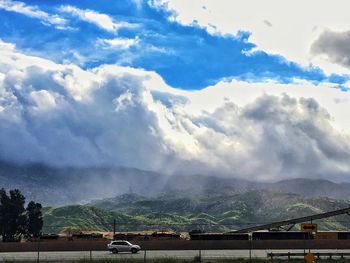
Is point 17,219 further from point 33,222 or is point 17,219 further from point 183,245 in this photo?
point 183,245

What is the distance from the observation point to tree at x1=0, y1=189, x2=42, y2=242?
14725 cm

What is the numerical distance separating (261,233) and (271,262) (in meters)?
69.0

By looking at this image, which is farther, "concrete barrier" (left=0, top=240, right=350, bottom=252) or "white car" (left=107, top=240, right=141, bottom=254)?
"concrete barrier" (left=0, top=240, right=350, bottom=252)

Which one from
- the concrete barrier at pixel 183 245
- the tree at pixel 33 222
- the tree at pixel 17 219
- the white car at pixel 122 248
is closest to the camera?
the white car at pixel 122 248

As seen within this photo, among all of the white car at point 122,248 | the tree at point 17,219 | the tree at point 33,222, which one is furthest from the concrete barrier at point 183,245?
the tree at point 33,222

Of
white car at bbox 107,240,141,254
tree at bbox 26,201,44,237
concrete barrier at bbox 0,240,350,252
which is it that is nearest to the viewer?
white car at bbox 107,240,141,254

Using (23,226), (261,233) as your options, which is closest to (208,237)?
(261,233)

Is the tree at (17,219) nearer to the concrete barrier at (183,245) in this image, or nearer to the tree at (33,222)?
the tree at (33,222)

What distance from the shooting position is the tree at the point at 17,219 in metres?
147

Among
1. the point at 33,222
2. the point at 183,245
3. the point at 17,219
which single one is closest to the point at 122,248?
the point at 183,245

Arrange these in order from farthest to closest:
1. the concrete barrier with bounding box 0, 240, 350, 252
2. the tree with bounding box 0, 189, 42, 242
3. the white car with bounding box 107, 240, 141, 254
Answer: the tree with bounding box 0, 189, 42, 242 < the concrete barrier with bounding box 0, 240, 350, 252 < the white car with bounding box 107, 240, 141, 254

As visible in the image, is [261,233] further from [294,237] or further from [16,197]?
[16,197]

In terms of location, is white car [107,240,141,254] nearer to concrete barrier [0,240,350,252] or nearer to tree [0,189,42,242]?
concrete barrier [0,240,350,252]

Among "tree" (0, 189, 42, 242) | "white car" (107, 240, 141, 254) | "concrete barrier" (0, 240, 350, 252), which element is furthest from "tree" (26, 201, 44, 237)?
"white car" (107, 240, 141, 254)
